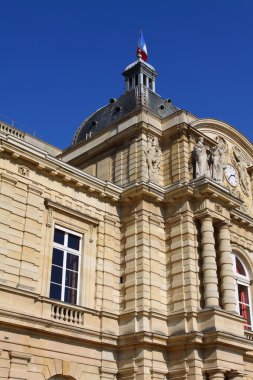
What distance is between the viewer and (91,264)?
20000 mm

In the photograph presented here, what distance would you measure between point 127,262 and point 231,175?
797 centimetres

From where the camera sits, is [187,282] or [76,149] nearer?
[187,282]

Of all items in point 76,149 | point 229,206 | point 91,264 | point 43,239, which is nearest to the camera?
point 43,239

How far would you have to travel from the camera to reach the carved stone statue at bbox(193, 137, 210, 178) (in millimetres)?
22469

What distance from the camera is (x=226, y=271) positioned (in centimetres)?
2070

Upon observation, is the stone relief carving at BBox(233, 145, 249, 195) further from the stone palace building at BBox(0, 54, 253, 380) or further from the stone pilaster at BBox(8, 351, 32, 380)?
the stone pilaster at BBox(8, 351, 32, 380)

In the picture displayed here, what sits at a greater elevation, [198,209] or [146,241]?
[198,209]

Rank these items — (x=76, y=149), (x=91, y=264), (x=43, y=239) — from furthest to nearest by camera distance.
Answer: (x=76, y=149), (x=91, y=264), (x=43, y=239)

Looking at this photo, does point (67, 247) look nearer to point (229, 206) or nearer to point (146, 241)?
point (146, 241)

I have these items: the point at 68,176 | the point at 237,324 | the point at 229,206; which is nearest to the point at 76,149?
the point at 68,176

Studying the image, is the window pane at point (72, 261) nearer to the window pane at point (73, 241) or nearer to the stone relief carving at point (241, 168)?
the window pane at point (73, 241)

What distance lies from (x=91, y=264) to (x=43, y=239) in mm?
2278

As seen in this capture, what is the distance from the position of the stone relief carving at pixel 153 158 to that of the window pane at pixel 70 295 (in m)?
5.81

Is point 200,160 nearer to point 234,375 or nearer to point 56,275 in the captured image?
point 56,275
